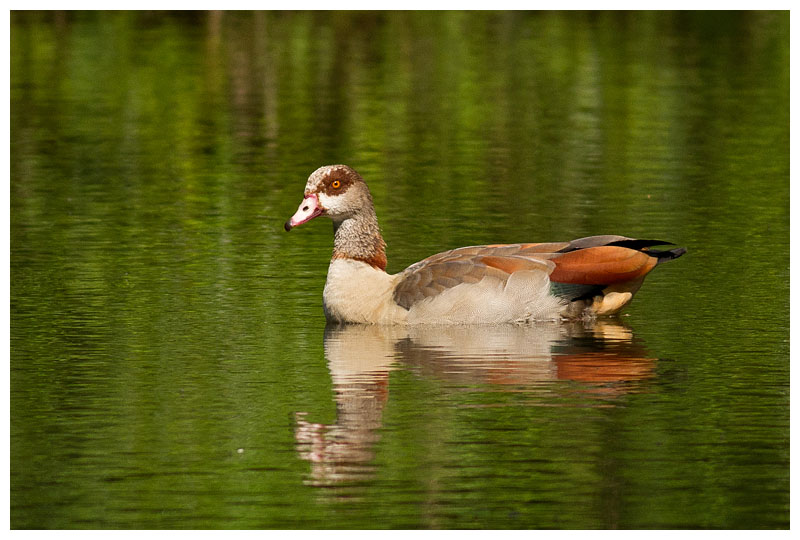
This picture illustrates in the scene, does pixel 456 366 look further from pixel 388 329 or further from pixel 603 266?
pixel 603 266

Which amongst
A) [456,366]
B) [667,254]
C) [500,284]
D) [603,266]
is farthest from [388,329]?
[667,254]

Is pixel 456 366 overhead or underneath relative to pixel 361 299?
underneath

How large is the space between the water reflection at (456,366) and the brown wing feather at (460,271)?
0.32 m

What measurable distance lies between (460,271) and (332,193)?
4.62 feet

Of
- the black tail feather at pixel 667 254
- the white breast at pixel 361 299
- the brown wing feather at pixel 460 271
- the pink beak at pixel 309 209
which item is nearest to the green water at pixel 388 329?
the white breast at pixel 361 299

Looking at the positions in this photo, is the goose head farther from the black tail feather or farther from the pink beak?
the black tail feather

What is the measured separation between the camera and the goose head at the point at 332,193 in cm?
1485

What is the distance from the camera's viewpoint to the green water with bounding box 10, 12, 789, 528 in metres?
9.81

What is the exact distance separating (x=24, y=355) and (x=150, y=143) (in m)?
13.7

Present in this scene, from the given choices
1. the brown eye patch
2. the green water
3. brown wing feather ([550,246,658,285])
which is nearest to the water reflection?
the green water

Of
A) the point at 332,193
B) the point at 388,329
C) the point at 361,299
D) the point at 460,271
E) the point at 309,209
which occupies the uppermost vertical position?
the point at 332,193

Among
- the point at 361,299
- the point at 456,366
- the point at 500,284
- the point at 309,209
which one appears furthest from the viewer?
the point at 309,209

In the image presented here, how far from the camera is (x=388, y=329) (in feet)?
47.2

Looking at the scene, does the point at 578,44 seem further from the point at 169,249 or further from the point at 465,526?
the point at 465,526
